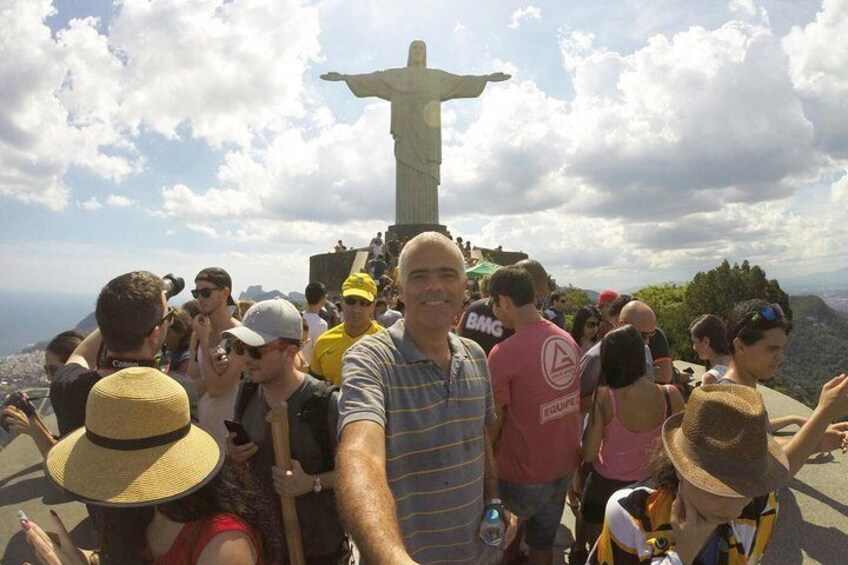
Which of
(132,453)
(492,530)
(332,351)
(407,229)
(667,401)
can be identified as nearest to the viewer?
(132,453)

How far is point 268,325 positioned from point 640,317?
3.00 metres

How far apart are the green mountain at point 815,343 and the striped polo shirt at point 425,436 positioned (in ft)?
159

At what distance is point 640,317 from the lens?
3957 millimetres

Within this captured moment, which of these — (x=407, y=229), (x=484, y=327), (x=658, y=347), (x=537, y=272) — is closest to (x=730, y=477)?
(x=484, y=327)

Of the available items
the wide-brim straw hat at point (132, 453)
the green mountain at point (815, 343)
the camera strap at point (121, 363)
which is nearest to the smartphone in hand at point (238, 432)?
the camera strap at point (121, 363)

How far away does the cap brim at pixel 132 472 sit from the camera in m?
1.32

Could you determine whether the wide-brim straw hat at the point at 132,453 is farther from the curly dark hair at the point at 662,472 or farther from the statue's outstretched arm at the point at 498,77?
the statue's outstretched arm at the point at 498,77

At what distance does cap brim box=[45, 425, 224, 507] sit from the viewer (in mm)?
1322

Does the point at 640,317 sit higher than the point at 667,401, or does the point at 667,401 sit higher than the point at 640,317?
the point at 640,317

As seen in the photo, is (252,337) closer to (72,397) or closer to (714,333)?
(72,397)

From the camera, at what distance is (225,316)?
3480 mm

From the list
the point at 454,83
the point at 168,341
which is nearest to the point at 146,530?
the point at 168,341

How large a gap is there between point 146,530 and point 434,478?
0.91 meters

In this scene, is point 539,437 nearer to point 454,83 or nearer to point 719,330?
point 719,330
